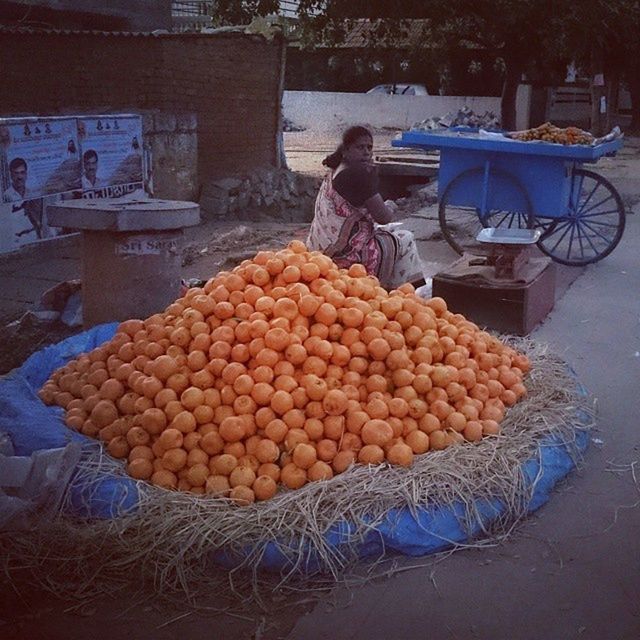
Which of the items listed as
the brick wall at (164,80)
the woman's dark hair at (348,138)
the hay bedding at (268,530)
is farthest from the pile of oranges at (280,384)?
the brick wall at (164,80)

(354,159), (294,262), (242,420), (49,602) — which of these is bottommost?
(49,602)

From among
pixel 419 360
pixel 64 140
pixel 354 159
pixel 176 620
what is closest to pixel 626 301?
pixel 354 159

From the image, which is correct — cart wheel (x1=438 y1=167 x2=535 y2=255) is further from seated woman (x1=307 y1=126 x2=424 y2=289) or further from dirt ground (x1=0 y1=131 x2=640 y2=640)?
dirt ground (x1=0 y1=131 x2=640 y2=640)

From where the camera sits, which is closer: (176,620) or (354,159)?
(176,620)

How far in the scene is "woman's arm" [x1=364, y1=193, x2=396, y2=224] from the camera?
5.71m

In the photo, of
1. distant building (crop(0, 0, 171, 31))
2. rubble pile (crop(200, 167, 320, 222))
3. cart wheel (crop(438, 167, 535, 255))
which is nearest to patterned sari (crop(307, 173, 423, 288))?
cart wheel (crop(438, 167, 535, 255))

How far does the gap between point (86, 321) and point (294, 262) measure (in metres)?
1.99

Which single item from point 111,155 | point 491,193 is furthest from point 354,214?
point 111,155

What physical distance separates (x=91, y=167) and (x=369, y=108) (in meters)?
20.5

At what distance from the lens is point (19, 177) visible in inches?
323

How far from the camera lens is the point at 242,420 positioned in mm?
3461

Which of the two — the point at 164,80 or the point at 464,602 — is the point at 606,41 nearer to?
the point at 164,80

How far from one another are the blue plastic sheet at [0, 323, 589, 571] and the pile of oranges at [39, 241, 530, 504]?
13 cm

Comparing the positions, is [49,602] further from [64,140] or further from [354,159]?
[64,140]
